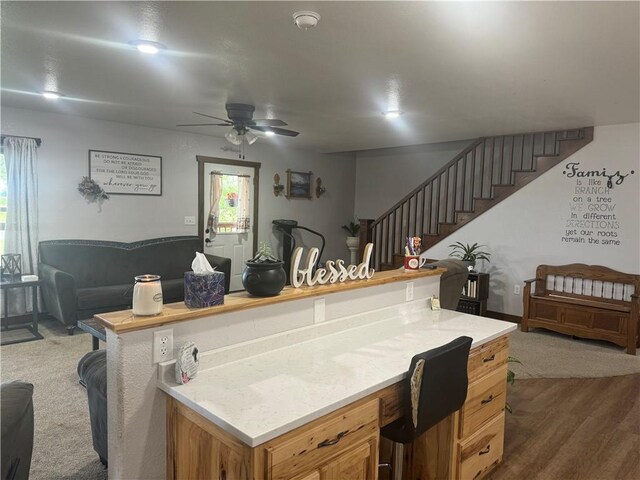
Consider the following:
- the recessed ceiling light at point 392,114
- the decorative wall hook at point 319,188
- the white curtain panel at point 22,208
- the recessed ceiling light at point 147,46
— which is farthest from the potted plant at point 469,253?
the white curtain panel at point 22,208

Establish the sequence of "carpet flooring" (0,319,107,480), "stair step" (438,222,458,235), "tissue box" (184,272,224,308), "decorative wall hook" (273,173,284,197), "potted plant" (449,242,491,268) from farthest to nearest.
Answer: "decorative wall hook" (273,173,284,197), "stair step" (438,222,458,235), "potted plant" (449,242,491,268), "carpet flooring" (0,319,107,480), "tissue box" (184,272,224,308)

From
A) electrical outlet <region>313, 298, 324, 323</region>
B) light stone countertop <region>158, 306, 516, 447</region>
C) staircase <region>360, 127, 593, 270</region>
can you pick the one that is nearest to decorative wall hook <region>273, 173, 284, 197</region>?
staircase <region>360, 127, 593, 270</region>

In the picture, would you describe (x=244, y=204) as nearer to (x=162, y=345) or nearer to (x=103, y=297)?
(x=103, y=297)

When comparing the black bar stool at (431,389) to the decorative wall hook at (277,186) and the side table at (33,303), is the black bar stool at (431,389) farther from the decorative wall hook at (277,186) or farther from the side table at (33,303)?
the decorative wall hook at (277,186)

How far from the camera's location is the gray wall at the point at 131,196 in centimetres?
498

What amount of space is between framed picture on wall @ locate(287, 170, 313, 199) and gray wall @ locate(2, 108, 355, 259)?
0.11 metres

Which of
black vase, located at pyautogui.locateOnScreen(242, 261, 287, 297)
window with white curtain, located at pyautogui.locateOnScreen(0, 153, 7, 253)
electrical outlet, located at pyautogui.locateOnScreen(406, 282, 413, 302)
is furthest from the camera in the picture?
window with white curtain, located at pyautogui.locateOnScreen(0, 153, 7, 253)

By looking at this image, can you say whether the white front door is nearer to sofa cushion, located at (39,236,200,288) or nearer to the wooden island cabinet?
sofa cushion, located at (39,236,200,288)

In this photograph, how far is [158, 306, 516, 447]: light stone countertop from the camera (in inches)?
53.3

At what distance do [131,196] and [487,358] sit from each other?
490 cm

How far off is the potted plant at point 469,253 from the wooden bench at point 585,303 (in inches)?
28.9

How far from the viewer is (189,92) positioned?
3.80m

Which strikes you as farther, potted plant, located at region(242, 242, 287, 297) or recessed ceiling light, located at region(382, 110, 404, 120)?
recessed ceiling light, located at region(382, 110, 404, 120)

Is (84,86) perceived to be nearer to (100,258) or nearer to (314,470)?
(100,258)
